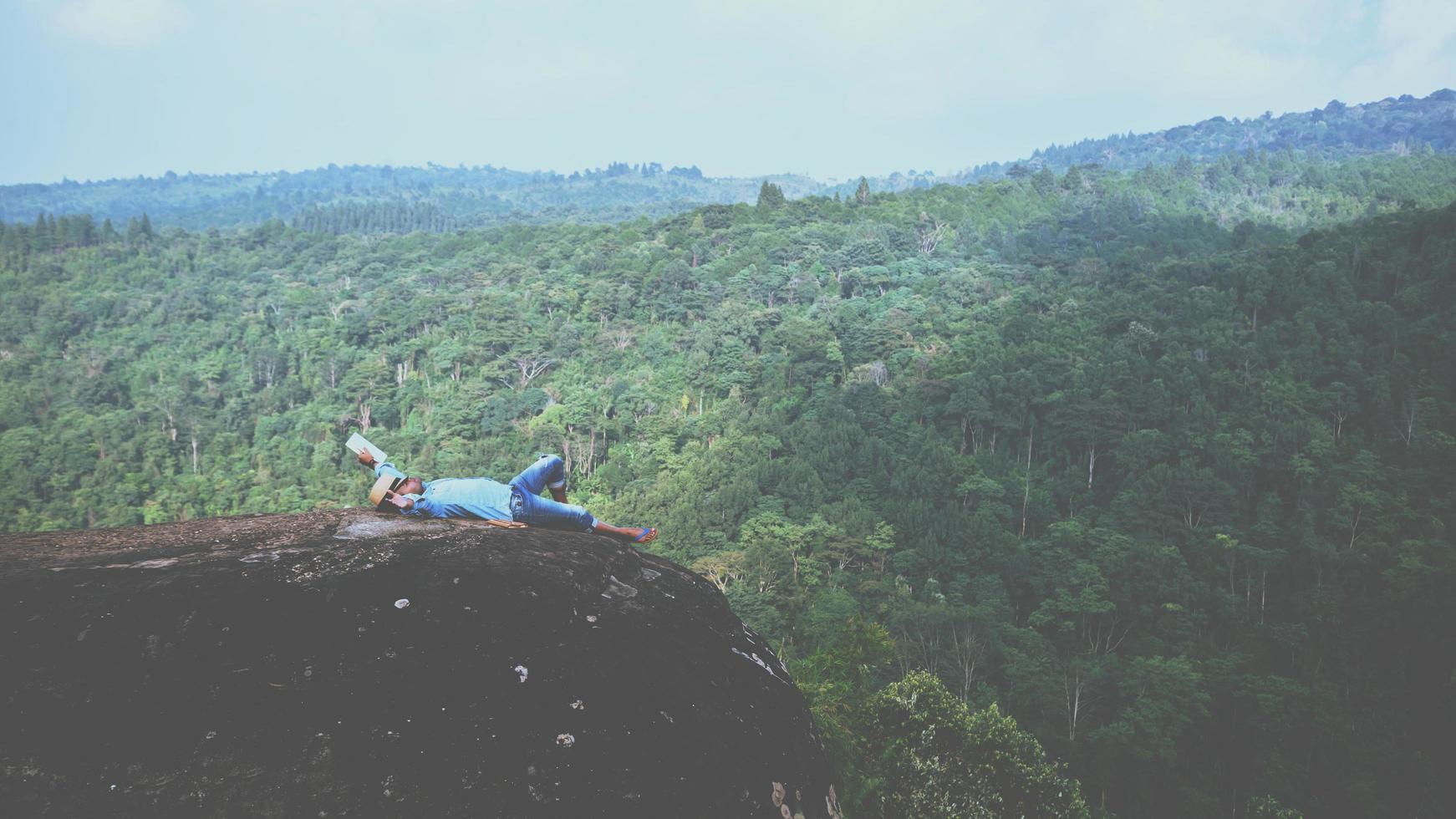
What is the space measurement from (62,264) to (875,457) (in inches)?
3265

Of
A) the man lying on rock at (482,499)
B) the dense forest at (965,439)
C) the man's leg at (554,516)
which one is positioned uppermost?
the man lying on rock at (482,499)

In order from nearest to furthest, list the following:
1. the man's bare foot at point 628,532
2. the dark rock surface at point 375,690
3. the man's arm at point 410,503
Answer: the dark rock surface at point 375,690 → the man's arm at point 410,503 → the man's bare foot at point 628,532

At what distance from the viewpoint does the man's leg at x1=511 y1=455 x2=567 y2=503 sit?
5055 mm

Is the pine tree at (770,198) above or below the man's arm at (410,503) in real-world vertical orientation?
above

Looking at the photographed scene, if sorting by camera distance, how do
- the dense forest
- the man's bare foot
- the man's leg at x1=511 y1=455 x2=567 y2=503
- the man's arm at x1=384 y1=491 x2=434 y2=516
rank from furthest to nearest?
the dense forest
the man's bare foot
the man's leg at x1=511 y1=455 x2=567 y2=503
the man's arm at x1=384 y1=491 x2=434 y2=516

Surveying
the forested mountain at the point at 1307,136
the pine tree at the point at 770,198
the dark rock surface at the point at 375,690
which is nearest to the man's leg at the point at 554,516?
the dark rock surface at the point at 375,690

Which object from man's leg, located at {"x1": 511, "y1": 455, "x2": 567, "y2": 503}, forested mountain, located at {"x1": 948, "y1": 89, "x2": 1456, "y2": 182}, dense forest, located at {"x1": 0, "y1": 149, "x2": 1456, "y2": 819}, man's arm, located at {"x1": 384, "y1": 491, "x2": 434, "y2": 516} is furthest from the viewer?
forested mountain, located at {"x1": 948, "y1": 89, "x2": 1456, "y2": 182}

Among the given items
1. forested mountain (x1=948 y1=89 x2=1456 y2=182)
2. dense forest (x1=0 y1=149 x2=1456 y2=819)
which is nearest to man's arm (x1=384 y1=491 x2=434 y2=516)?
dense forest (x1=0 y1=149 x2=1456 y2=819)

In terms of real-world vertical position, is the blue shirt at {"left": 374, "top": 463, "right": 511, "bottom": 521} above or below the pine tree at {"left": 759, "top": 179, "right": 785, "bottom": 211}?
below

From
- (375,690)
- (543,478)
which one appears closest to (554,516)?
(543,478)

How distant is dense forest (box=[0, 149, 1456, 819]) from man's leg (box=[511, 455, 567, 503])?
28.2 ft

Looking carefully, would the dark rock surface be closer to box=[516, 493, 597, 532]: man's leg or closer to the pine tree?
box=[516, 493, 597, 532]: man's leg

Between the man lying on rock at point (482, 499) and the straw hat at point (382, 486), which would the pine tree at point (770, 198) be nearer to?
the man lying on rock at point (482, 499)

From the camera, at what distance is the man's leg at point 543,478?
505 centimetres
